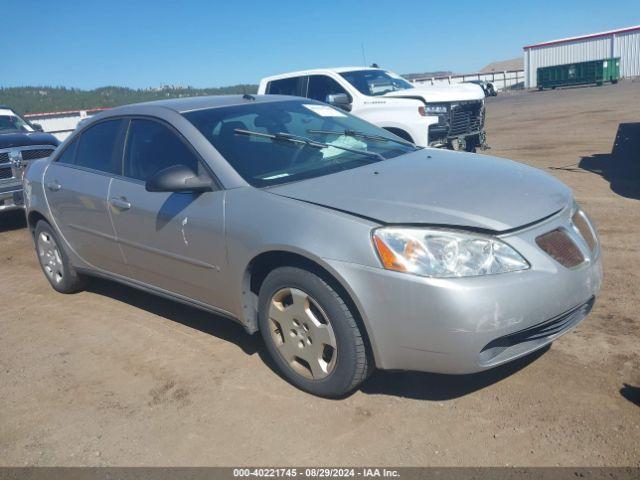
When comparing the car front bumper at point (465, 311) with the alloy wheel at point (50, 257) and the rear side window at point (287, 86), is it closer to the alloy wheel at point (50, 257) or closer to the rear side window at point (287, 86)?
the alloy wheel at point (50, 257)

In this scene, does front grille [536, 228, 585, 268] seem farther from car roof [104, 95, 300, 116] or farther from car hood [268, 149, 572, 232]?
car roof [104, 95, 300, 116]

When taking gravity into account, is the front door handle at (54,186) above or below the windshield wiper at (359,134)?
below

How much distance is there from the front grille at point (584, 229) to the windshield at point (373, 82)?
23.0 ft

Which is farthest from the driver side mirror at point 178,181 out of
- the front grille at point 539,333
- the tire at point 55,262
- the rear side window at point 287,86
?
the rear side window at point 287,86

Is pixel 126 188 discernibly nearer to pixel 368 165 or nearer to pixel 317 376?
pixel 368 165

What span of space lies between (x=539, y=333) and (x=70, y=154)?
395 centimetres

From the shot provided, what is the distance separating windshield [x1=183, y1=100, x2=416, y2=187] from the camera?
12.1 feet

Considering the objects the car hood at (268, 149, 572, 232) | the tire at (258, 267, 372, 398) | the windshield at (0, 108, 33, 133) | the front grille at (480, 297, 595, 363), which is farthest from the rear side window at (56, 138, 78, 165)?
the windshield at (0, 108, 33, 133)

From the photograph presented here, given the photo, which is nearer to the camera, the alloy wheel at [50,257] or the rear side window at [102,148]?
the rear side window at [102,148]

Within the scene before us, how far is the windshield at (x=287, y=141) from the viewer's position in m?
3.70

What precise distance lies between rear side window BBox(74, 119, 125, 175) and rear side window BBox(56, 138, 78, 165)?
6 cm

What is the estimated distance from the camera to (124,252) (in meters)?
4.34

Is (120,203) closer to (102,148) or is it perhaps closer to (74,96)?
(102,148)

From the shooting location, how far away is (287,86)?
10680 mm
